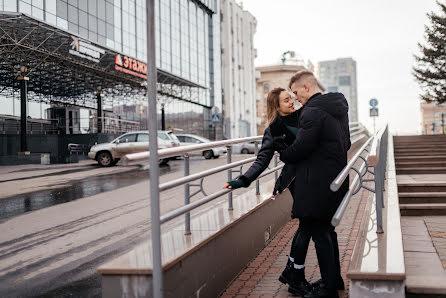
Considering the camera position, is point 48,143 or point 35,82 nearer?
point 48,143

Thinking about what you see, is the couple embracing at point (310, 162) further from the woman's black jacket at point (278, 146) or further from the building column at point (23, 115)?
the building column at point (23, 115)

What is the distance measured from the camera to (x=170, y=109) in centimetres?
5375

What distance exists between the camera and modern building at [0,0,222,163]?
2928 cm

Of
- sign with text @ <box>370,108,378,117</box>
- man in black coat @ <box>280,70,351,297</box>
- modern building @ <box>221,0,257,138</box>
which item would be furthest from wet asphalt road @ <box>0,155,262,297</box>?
modern building @ <box>221,0,257,138</box>

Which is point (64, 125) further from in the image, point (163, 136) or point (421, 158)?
point (421, 158)

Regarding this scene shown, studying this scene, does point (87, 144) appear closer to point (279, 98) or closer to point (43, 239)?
point (43, 239)

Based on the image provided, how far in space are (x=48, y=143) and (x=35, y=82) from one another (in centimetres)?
1246

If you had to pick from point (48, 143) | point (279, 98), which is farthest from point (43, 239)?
point (48, 143)

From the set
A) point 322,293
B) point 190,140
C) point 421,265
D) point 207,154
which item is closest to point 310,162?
point 322,293

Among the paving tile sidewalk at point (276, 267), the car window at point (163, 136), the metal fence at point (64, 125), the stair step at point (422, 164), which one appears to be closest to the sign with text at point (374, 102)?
the car window at point (163, 136)

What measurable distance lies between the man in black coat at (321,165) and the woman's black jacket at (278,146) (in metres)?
0.09

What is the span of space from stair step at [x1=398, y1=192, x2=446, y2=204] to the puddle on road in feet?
22.0

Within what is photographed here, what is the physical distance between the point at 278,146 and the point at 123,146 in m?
19.2

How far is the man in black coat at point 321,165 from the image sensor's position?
4.16m
